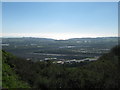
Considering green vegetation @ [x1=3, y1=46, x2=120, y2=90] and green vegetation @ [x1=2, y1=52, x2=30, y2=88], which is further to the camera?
green vegetation @ [x1=3, y1=46, x2=120, y2=90]

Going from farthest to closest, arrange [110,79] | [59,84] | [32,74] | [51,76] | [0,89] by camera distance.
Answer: [110,79] < [51,76] < [59,84] < [32,74] < [0,89]

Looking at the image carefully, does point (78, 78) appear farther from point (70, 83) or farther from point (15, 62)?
point (15, 62)

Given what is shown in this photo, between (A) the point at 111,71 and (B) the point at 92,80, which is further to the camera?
(A) the point at 111,71

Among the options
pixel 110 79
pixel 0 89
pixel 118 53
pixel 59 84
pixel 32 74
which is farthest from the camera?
pixel 118 53

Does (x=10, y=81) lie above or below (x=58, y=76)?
above

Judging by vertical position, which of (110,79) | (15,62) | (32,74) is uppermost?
(15,62)

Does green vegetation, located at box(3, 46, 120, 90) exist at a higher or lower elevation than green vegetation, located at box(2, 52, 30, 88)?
lower

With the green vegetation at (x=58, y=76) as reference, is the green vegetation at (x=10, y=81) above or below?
above

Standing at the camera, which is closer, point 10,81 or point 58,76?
point 10,81

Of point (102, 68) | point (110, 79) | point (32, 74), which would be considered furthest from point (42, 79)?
point (102, 68)

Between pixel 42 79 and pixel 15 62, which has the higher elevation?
pixel 15 62
